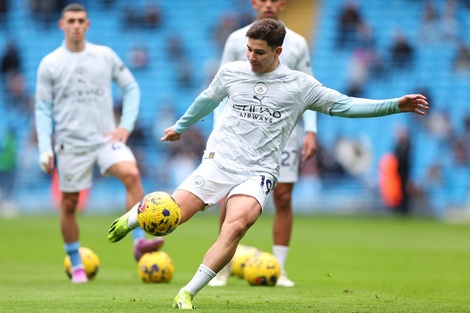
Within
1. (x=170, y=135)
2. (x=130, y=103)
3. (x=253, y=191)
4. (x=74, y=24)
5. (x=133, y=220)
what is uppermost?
(x=74, y=24)

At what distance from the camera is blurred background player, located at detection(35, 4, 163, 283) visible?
424 inches

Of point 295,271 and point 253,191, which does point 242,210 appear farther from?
point 295,271

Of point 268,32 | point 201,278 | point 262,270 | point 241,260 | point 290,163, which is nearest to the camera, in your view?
point 201,278

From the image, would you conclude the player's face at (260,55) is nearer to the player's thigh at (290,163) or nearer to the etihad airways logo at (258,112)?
the etihad airways logo at (258,112)

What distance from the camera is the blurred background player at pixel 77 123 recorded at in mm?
10781

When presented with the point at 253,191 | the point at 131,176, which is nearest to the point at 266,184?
the point at 253,191

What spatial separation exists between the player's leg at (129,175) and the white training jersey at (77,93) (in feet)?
0.66

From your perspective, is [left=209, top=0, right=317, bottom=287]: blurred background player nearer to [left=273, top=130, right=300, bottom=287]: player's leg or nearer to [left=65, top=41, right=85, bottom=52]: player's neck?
[left=273, top=130, right=300, bottom=287]: player's leg

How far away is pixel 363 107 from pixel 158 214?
1903 millimetres

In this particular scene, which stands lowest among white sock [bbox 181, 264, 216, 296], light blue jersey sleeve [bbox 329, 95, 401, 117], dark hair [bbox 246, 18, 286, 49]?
white sock [bbox 181, 264, 216, 296]

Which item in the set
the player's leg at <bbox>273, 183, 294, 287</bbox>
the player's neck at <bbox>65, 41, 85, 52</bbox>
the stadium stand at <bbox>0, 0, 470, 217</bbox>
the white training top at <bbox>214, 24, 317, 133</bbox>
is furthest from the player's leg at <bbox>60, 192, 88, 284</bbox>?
the stadium stand at <bbox>0, 0, 470, 217</bbox>

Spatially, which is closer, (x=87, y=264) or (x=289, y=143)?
(x=289, y=143)

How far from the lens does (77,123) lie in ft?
35.6

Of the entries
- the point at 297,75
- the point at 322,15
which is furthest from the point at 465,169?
the point at 297,75
